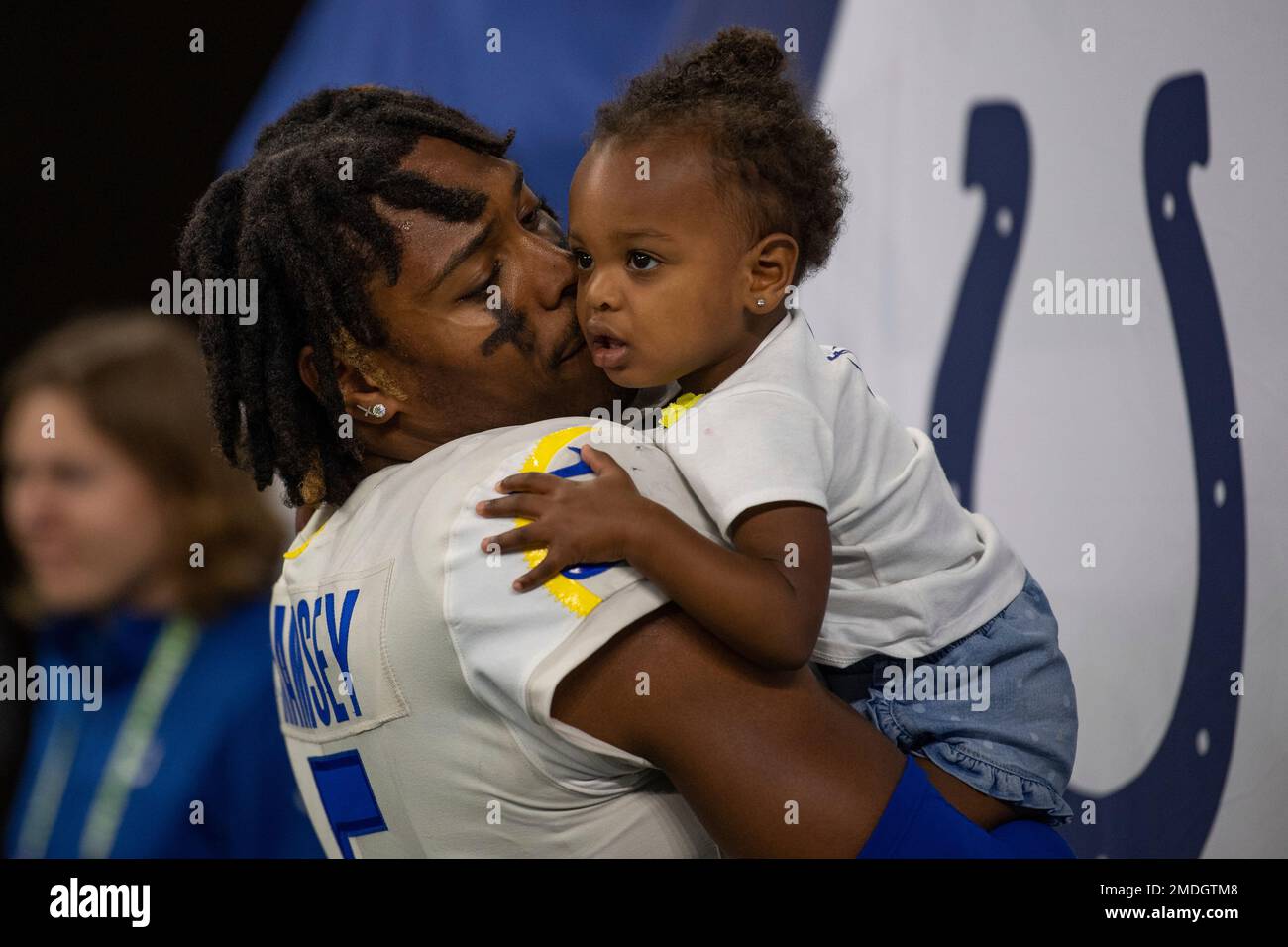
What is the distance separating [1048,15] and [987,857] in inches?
82.0

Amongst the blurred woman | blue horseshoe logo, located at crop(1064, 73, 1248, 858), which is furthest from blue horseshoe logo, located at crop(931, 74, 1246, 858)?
the blurred woman

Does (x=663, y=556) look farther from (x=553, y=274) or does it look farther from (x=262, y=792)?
(x=262, y=792)

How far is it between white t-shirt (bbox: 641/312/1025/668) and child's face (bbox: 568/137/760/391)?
5 centimetres

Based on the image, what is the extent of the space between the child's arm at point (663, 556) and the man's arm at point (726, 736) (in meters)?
0.03

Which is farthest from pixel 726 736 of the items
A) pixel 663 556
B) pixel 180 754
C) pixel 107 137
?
pixel 107 137

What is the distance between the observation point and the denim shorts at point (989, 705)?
4.30ft

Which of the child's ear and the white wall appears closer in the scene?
the child's ear

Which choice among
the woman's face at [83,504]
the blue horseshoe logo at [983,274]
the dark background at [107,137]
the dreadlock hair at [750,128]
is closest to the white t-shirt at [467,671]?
the dreadlock hair at [750,128]

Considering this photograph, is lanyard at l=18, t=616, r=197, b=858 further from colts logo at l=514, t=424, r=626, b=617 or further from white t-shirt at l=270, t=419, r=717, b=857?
colts logo at l=514, t=424, r=626, b=617

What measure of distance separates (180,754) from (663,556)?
1838 millimetres

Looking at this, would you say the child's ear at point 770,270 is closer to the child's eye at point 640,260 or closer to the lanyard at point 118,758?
the child's eye at point 640,260

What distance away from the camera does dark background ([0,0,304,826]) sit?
103 inches

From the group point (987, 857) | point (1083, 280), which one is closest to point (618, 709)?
point (987, 857)
